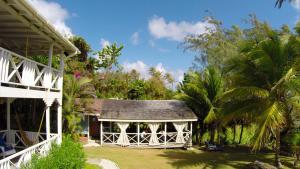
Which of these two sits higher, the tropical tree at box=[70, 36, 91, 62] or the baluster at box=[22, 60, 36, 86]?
the tropical tree at box=[70, 36, 91, 62]

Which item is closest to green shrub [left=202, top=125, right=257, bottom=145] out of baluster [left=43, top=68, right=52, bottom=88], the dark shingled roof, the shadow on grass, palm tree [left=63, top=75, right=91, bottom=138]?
the shadow on grass

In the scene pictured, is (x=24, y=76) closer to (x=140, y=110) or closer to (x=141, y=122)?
(x=141, y=122)

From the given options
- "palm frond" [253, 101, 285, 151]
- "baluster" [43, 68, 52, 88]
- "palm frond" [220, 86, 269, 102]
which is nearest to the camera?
"baluster" [43, 68, 52, 88]

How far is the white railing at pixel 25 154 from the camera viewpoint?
25.3 feet

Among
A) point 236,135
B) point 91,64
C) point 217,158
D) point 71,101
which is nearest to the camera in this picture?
point 217,158

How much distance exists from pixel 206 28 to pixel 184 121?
55.7 feet

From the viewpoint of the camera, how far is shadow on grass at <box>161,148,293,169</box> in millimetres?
17105

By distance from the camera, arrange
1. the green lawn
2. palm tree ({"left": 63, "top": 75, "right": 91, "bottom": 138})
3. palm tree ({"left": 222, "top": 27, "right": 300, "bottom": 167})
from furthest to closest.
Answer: palm tree ({"left": 63, "top": 75, "right": 91, "bottom": 138}) < the green lawn < palm tree ({"left": 222, "top": 27, "right": 300, "bottom": 167})

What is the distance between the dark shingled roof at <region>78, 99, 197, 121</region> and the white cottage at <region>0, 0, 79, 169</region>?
7.27m

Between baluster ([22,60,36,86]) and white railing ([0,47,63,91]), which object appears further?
baluster ([22,60,36,86])

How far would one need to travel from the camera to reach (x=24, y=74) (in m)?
9.37

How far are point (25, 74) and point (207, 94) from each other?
16.2 meters

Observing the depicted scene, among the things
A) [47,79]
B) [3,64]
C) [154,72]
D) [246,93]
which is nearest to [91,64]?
[154,72]

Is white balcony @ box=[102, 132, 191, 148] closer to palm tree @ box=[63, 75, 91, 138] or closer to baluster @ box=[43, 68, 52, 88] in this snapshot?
palm tree @ box=[63, 75, 91, 138]
